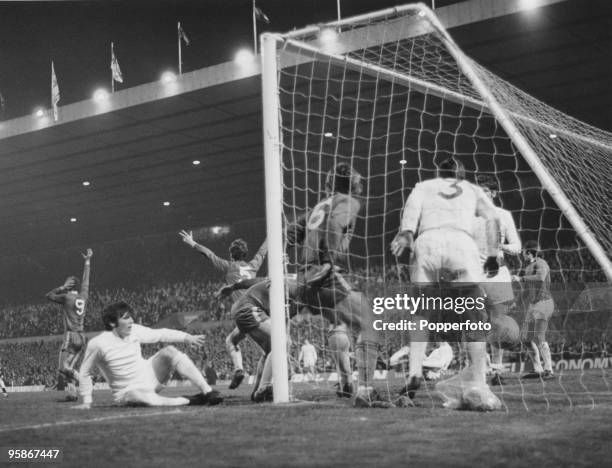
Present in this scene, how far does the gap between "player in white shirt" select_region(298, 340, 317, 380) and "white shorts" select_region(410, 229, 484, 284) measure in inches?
299

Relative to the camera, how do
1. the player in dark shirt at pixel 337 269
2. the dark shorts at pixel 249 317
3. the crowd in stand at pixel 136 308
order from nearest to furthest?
the player in dark shirt at pixel 337 269, the dark shorts at pixel 249 317, the crowd in stand at pixel 136 308

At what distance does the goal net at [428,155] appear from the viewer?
6.60m

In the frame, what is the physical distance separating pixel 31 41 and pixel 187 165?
6011mm

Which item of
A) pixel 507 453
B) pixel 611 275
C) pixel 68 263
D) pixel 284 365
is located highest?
pixel 68 263

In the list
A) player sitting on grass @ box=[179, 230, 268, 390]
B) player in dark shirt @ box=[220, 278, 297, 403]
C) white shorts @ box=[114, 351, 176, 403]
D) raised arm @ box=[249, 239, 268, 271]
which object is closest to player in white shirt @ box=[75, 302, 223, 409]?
white shorts @ box=[114, 351, 176, 403]

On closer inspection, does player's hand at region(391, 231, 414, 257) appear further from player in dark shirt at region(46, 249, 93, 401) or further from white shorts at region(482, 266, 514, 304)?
player in dark shirt at region(46, 249, 93, 401)

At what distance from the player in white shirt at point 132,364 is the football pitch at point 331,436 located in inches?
27.6

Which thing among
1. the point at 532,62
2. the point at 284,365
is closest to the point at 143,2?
the point at 532,62

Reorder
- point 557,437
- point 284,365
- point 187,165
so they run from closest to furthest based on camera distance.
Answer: point 557,437, point 284,365, point 187,165

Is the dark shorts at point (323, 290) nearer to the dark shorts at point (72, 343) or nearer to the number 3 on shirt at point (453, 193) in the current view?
the number 3 on shirt at point (453, 193)

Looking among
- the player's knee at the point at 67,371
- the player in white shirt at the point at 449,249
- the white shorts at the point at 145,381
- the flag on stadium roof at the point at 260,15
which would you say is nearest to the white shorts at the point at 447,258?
the player in white shirt at the point at 449,249

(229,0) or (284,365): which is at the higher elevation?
(229,0)

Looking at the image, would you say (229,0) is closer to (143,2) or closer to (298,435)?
(143,2)

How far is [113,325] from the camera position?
6523 mm
